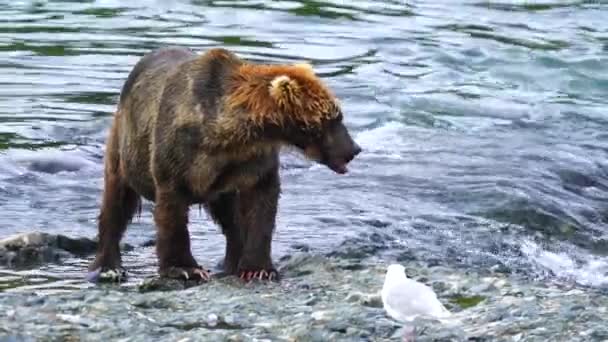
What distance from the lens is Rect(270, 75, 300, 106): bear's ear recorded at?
8.23 m

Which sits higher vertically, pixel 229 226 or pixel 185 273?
pixel 229 226

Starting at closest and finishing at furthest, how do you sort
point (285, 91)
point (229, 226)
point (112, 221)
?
point (285, 91) → point (229, 226) → point (112, 221)

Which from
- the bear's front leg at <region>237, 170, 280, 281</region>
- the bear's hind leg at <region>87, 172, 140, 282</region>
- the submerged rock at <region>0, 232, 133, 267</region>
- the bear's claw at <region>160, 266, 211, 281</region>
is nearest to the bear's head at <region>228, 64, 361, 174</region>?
the bear's front leg at <region>237, 170, 280, 281</region>

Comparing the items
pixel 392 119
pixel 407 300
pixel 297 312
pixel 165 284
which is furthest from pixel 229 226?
pixel 392 119

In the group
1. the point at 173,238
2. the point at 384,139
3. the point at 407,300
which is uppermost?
the point at 407,300

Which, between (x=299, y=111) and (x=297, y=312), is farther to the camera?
(x=299, y=111)

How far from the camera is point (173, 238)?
28.4 feet

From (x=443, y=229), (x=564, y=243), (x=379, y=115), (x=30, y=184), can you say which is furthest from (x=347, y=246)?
(x=379, y=115)

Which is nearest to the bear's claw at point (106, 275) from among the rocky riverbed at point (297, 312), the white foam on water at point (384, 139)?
the rocky riverbed at point (297, 312)

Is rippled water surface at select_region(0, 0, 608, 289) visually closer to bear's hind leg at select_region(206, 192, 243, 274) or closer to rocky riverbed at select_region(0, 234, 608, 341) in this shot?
bear's hind leg at select_region(206, 192, 243, 274)

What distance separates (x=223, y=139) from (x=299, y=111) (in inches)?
17.6

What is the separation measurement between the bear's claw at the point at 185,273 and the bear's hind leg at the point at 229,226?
0.40 m

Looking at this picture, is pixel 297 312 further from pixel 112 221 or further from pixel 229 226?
pixel 112 221

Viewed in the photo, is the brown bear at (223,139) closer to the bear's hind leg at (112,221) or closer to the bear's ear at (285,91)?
the bear's ear at (285,91)
